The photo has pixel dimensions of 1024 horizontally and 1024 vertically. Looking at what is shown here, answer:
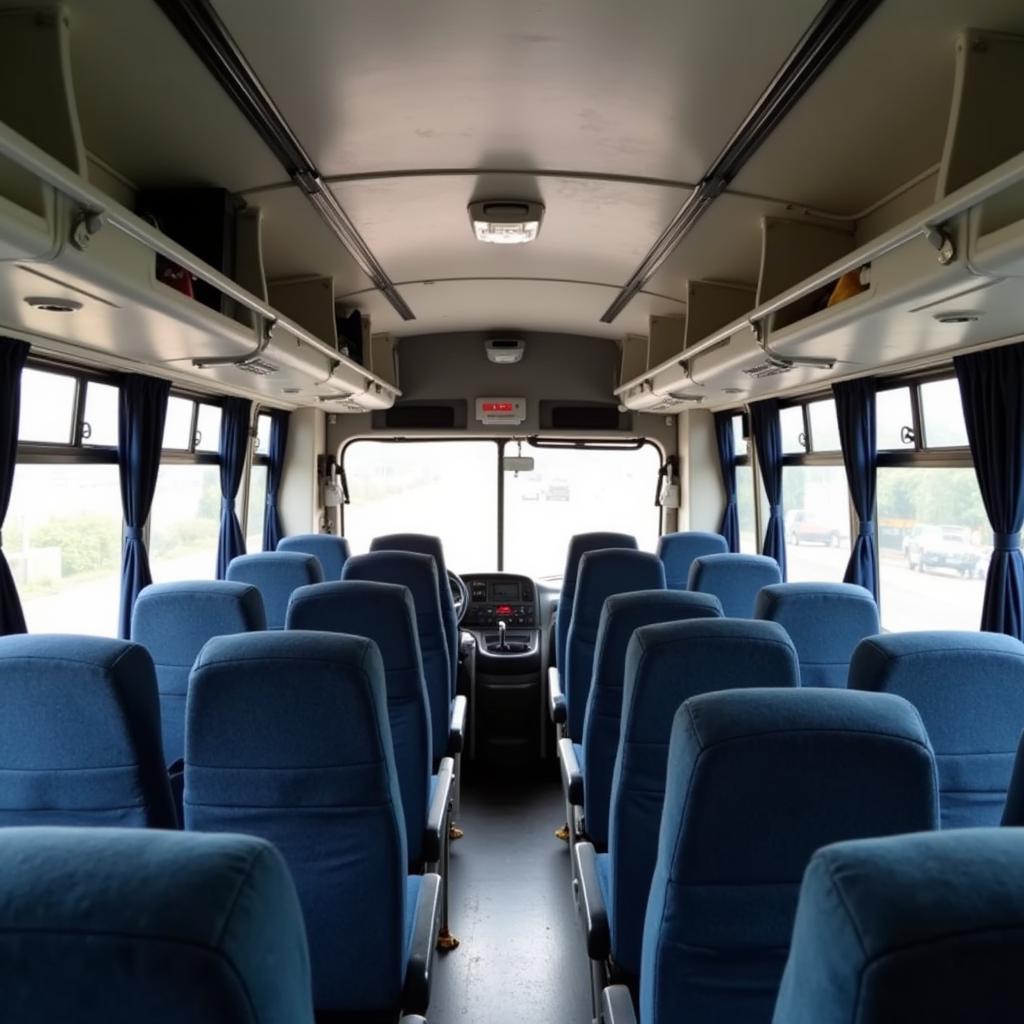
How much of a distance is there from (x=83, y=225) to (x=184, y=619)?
1.51 m

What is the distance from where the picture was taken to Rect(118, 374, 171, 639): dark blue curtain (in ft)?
16.4

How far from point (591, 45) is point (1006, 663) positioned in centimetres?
215

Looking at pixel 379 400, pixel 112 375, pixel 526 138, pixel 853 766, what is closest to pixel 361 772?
pixel 853 766

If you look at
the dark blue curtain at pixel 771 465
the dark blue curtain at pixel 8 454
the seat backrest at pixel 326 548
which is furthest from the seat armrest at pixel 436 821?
the dark blue curtain at pixel 771 465

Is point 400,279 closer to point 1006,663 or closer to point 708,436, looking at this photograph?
point 708,436

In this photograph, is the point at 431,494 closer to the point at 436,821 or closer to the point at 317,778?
the point at 436,821

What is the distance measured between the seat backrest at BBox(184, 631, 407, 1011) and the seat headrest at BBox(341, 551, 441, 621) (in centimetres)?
236

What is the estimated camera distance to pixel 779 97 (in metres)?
2.86

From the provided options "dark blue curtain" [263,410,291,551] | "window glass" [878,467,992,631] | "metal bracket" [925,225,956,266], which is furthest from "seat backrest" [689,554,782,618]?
"dark blue curtain" [263,410,291,551]

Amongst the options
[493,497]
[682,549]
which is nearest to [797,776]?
[682,549]

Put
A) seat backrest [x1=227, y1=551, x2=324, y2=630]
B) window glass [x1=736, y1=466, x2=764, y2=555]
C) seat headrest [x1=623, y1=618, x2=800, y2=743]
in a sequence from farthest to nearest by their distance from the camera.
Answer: window glass [x1=736, y1=466, x2=764, y2=555] < seat backrest [x1=227, y1=551, x2=324, y2=630] < seat headrest [x1=623, y1=618, x2=800, y2=743]

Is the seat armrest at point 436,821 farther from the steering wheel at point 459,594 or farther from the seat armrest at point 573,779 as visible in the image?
the steering wheel at point 459,594

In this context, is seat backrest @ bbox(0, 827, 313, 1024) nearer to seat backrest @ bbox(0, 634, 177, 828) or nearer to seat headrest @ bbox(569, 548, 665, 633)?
seat backrest @ bbox(0, 634, 177, 828)

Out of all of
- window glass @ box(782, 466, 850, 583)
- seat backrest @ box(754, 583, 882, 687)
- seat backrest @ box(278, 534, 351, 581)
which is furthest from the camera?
seat backrest @ box(278, 534, 351, 581)
